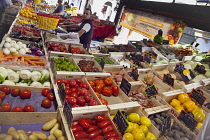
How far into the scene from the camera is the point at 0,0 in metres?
5.18

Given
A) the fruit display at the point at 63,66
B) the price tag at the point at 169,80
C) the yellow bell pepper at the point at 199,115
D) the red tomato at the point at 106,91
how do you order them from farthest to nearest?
the price tag at the point at 169,80 < the fruit display at the point at 63,66 < the red tomato at the point at 106,91 < the yellow bell pepper at the point at 199,115

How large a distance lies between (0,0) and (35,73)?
436 centimetres

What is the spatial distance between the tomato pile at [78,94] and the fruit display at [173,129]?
989 millimetres

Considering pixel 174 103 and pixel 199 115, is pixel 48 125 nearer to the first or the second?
pixel 174 103

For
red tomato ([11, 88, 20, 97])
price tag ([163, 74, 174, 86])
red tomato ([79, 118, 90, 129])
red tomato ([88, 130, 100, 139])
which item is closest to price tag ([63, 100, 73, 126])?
red tomato ([79, 118, 90, 129])

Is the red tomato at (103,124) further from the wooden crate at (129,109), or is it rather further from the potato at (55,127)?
the potato at (55,127)

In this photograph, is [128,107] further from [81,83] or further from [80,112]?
[81,83]

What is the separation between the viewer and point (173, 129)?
2.23 m

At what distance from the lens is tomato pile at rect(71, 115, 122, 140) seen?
1757mm

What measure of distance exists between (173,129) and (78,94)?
1.59 meters

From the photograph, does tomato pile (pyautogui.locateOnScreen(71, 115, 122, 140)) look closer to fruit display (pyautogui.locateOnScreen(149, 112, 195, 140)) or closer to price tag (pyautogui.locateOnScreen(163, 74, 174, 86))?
fruit display (pyautogui.locateOnScreen(149, 112, 195, 140))

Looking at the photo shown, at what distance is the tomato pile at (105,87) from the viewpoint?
279 centimetres

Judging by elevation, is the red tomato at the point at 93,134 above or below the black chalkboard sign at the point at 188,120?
below

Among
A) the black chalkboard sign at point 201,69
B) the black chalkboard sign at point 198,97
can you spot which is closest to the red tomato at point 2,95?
the black chalkboard sign at point 198,97
